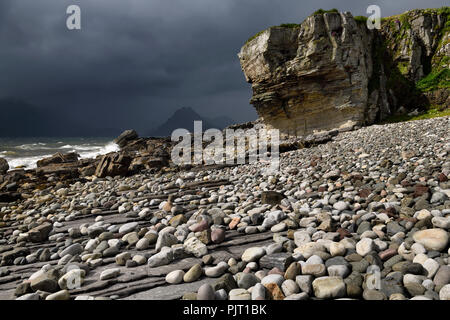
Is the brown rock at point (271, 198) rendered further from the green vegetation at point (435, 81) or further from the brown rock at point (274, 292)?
the green vegetation at point (435, 81)

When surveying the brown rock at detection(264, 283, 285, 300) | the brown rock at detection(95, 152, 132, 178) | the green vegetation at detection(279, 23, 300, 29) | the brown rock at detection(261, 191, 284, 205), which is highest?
the green vegetation at detection(279, 23, 300, 29)

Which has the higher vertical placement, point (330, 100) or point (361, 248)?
point (330, 100)

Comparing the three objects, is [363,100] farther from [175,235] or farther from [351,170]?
[175,235]

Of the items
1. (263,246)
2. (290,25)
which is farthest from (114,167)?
(290,25)

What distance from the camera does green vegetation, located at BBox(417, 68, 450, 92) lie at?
24.7 metres

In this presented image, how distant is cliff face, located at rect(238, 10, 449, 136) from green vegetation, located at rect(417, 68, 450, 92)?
2.56 ft

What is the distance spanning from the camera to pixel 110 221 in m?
4.70

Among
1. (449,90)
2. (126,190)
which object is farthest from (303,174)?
(449,90)

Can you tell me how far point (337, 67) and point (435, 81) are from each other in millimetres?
12067

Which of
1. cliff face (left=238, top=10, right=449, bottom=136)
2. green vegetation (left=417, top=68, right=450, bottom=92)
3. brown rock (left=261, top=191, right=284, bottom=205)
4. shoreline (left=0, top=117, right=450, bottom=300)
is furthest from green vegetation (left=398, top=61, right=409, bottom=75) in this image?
brown rock (left=261, top=191, right=284, bottom=205)

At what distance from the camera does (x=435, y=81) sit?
25.5 meters

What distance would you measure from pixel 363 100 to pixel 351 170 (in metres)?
20.0

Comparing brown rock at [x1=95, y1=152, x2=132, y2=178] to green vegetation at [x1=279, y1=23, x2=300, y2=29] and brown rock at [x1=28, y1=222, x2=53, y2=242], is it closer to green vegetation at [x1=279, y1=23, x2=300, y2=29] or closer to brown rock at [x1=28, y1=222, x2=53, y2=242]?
brown rock at [x1=28, y1=222, x2=53, y2=242]
